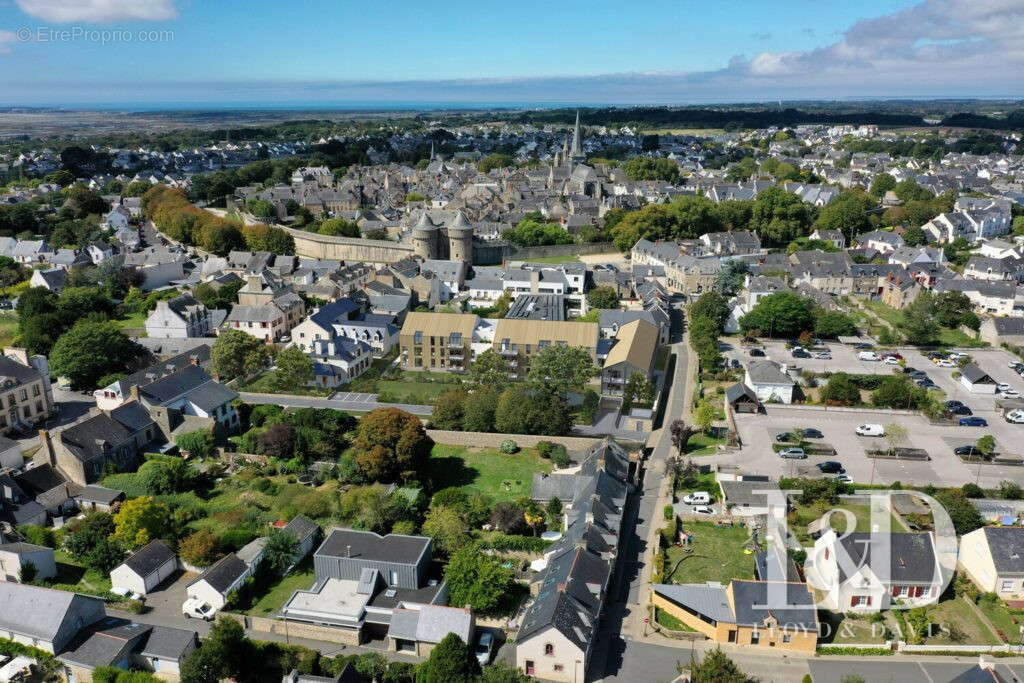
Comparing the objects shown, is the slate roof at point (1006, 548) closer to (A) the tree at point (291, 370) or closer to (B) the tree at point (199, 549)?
(B) the tree at point (199, 549)

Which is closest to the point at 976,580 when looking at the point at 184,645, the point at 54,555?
the point at 184,645

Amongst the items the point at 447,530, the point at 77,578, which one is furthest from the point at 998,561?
the point at 77,578

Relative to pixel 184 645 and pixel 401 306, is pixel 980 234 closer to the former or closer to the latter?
pixel 401 306

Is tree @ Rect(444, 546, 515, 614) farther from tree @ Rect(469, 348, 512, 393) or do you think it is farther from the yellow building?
tree @ Rect(469, 348, 512, 393)

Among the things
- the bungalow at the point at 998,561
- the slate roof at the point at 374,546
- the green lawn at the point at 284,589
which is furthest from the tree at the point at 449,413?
the bungalow at the point at 998,561

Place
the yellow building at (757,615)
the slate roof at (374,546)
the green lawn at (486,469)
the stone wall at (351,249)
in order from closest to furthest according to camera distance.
Answer: the yellow building at (757,615) → the slate roof at (374,546) → the green lawn at (486,469) → the stone wall at (351,249)

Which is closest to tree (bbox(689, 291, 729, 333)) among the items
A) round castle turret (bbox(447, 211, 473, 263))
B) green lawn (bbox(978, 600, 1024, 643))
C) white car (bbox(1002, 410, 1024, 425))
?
white car (bbox(1002, 410, 1024, 425))
